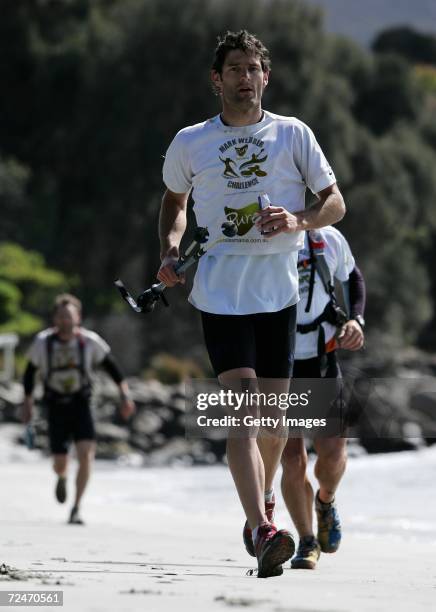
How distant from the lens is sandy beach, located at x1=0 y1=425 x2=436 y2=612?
4977 millimetres

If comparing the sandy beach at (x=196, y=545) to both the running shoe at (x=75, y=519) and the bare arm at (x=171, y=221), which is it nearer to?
the running shoe at (x=75, y=519)

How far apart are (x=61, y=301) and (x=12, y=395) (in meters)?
14.5

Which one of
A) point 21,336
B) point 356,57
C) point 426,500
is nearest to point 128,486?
point 426,500

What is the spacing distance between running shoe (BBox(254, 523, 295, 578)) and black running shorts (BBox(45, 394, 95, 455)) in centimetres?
575

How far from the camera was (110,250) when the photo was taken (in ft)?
131

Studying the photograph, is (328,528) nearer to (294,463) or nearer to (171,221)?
(294,463)

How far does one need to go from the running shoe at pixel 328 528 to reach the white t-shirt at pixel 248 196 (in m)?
1.98

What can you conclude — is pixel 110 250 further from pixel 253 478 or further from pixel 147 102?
pixel 253 478

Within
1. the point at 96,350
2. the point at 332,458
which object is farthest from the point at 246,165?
the point at 96,350

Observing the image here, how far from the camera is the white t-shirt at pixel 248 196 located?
600 cm

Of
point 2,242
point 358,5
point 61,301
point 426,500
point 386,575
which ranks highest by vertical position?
point 358,5

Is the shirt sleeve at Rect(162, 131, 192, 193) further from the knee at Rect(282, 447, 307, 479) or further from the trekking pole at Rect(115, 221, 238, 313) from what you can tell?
the knee at Rect(282, 447, 307, 479)

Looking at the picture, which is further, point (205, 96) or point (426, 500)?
point (205, 96)

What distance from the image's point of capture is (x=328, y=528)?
305 inches
